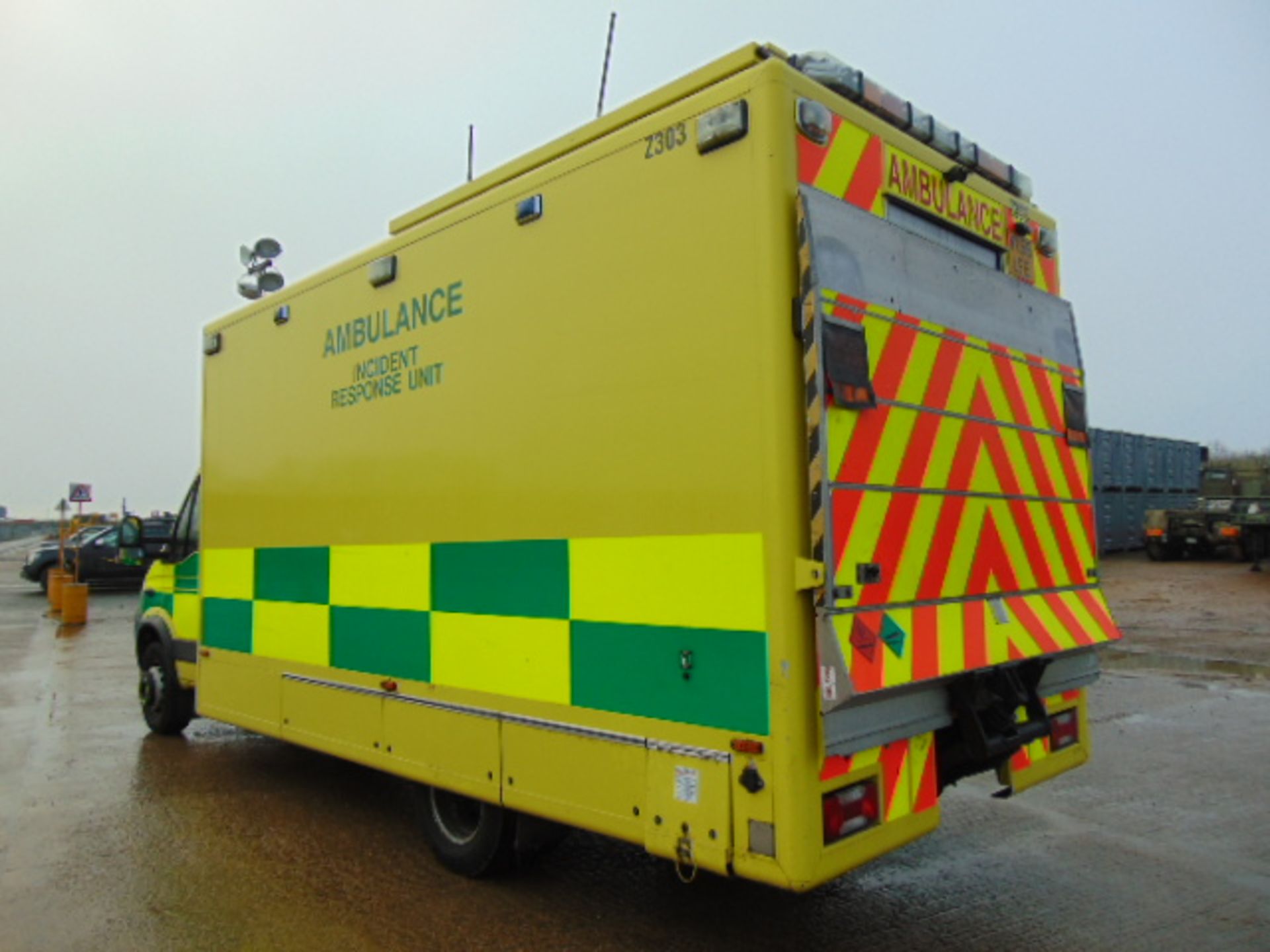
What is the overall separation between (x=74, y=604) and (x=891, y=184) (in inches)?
690

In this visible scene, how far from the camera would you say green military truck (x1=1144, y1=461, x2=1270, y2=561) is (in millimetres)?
21500

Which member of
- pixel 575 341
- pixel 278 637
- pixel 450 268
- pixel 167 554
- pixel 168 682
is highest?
pixel 450 268

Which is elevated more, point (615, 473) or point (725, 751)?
point (615, 473)

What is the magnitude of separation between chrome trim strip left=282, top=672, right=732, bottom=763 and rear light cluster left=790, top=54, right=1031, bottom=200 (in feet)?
7.01

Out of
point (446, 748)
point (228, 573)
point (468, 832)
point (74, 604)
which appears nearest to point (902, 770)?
point (446, 748)

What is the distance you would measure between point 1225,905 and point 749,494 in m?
2.93

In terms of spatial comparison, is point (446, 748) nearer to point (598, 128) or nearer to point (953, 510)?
point (953, 510)

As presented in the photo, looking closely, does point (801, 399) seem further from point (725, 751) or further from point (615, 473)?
point (725, 751)

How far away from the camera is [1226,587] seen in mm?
18094

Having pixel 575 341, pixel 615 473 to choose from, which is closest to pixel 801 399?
pixel 615 473

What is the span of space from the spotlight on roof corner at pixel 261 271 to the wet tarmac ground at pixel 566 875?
126 inches

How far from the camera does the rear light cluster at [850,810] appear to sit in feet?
10.00

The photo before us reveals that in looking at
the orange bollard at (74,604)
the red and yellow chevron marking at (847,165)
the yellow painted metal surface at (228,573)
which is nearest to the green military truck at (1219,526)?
the red and yellow chevron marking at (847,165)

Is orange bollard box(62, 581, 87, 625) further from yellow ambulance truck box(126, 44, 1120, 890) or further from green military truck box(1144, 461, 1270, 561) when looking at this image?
green military truck box(1144, 461, 1270, 561)
